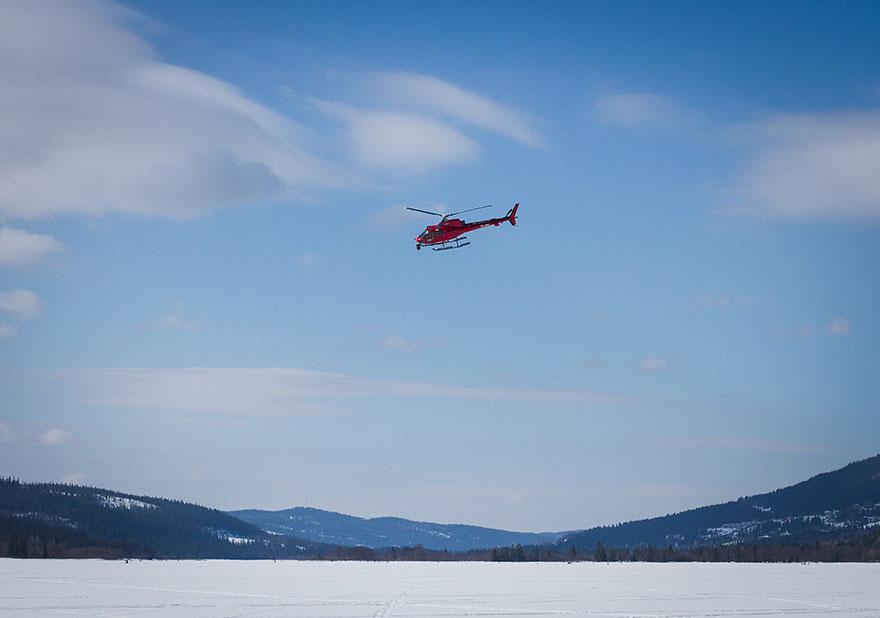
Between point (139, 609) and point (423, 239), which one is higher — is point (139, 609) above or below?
below

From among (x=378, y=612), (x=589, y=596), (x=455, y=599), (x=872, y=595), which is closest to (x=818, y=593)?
(x=872, y=595)

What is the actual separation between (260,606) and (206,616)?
5451 mm

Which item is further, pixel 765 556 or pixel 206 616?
pixel 765 556

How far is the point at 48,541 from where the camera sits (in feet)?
603

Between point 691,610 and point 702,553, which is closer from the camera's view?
point 691,610

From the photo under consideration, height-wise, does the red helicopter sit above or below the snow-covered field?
above

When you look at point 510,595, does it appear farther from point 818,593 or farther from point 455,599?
point 818,593

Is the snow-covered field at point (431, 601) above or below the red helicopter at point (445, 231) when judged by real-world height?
below

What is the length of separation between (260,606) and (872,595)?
112 feet

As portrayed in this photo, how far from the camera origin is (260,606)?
40969 mm

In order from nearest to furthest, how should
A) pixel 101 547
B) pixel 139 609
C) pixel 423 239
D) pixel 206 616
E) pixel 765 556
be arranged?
pixel 206 616 → pixel 139 609 → pixel 423 239 → pixel 765 556 → pixel 101 547

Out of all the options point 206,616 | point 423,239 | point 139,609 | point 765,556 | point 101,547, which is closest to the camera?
point 206,616

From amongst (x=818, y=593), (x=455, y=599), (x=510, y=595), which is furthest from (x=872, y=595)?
(x=455, y=599)

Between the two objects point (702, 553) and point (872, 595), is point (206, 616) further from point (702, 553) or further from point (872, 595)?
point (702, 553)
